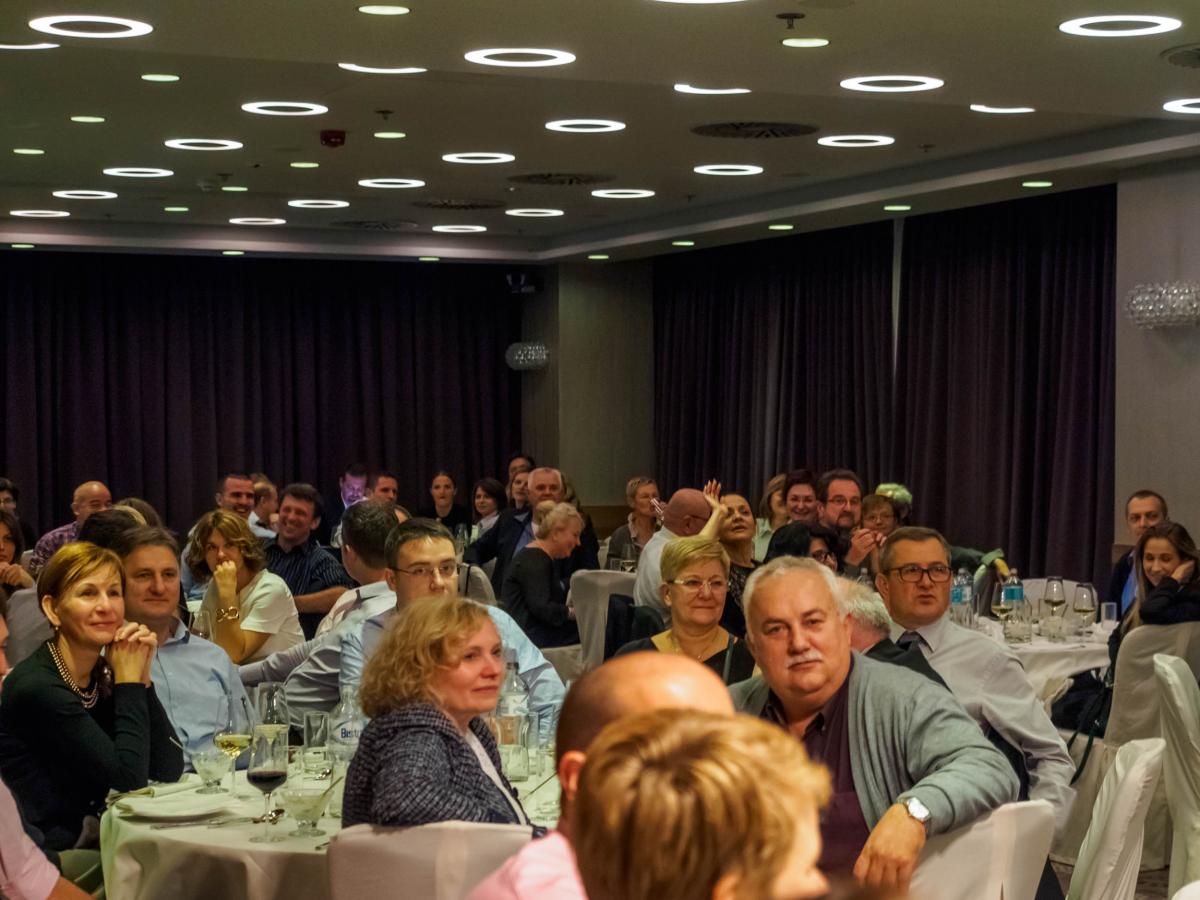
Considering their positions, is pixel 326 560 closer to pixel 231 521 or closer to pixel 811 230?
pixel 231 521

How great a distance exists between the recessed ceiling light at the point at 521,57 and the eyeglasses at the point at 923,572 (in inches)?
94.1

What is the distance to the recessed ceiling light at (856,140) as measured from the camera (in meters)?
9.50

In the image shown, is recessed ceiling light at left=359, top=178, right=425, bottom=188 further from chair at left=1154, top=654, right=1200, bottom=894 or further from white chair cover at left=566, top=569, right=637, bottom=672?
chair at left=1154, top=654, right=1200, bottom=894

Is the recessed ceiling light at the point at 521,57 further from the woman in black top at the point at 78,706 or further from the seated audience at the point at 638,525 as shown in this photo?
the seated audience at the point at 638,525

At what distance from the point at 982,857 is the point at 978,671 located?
4.79 ft

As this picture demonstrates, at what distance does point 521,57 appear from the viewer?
258 inches

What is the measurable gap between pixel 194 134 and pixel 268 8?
400 centimetres

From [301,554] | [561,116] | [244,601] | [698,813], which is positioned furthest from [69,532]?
[698,813]

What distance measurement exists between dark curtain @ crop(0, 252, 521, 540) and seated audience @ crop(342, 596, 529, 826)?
1227 cm

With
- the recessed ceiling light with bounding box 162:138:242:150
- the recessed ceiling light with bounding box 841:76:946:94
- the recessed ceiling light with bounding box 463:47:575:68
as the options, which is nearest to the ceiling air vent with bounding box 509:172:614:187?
the recessed ceiling light with bounding box 162:138:242:150

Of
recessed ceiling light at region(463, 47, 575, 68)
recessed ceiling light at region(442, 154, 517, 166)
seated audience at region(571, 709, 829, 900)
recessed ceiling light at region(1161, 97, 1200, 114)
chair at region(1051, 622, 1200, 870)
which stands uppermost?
recessed ceiling light at region(442, 154, 517, 166)

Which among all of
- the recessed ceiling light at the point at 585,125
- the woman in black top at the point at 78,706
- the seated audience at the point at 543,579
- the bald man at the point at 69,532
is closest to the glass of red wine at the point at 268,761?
the woman in black top at the point at 78,706

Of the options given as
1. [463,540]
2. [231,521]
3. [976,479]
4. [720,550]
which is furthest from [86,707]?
[976,479]

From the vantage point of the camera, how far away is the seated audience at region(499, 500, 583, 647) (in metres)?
8.41
